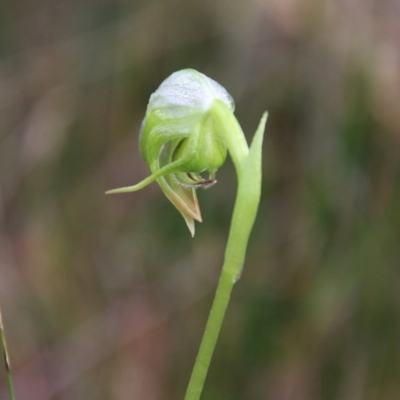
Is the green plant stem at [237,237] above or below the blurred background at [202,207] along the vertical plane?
above

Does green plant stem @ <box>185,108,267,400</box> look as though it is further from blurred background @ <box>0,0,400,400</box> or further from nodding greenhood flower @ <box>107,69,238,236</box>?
blurred background @ <box>0,0,400,400</box>

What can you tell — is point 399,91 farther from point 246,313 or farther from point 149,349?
point 149,349

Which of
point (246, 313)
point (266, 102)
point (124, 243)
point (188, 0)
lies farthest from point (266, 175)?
point (188, 0)

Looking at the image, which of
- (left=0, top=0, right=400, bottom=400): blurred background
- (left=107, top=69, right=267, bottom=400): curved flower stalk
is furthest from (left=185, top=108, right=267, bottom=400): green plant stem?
(left=0, top=0, right=400, bottom=400): blurred background

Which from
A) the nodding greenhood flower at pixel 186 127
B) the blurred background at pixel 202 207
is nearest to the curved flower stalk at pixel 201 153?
the nodding greenhood flower at pixel 186 127

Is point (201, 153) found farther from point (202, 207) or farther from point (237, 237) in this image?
point (202, 207)

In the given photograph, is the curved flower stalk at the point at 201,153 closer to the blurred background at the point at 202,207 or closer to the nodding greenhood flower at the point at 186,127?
the nodding greenhood flower at the point at 186,127
